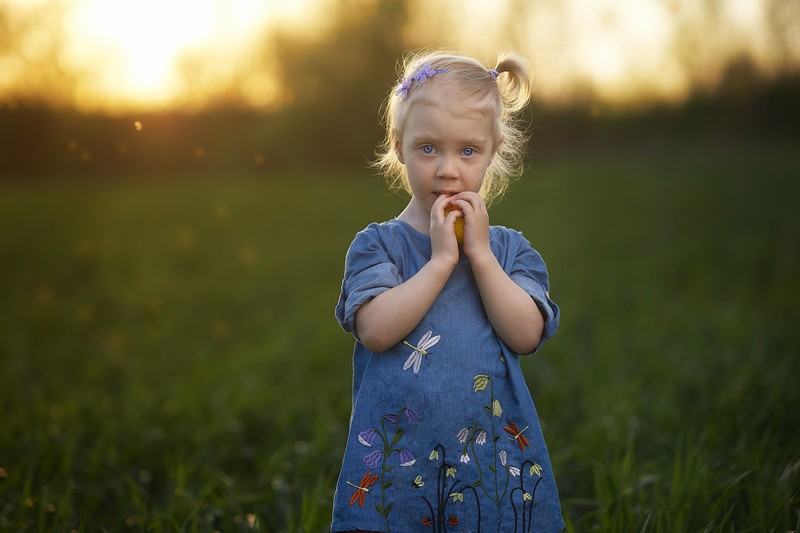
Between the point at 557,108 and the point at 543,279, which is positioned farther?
the point at 557,108

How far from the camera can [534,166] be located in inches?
736

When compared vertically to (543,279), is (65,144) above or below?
above

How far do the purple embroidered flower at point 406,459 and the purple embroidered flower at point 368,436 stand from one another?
0.23ft

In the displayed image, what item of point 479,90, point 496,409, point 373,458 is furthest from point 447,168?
point 373,458

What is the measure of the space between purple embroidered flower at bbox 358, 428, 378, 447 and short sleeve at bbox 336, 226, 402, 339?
0.74 ft

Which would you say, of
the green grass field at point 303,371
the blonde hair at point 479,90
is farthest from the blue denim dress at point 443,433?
the green grass field at point 303,371

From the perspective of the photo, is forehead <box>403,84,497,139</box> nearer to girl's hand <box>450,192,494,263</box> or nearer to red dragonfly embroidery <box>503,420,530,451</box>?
girl's hand <box>450,192,494,263</box>

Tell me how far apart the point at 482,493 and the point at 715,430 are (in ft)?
6.70

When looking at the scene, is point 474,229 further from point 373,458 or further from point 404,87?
point 373,458

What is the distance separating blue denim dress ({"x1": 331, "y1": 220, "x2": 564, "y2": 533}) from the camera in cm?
180

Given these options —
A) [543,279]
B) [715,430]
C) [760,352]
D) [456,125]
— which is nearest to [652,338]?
[760,352]

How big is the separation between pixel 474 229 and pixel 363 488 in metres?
0.63

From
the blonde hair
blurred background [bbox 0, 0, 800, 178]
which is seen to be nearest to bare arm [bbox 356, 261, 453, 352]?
the blonde hair

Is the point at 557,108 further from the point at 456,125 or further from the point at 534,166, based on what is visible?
the point at 456,125
